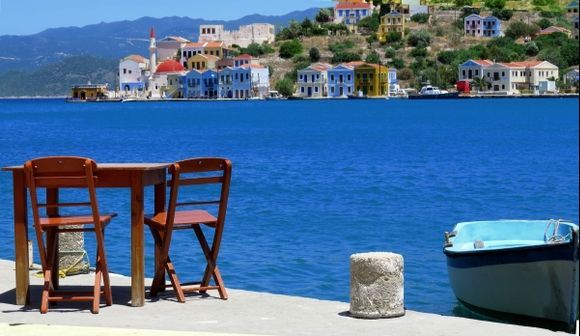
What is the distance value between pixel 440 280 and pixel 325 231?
7995 mm

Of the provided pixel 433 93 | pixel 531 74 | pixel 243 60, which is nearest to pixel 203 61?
pixel 243 60

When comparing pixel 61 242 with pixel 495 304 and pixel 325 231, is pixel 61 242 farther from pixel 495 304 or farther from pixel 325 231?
pixel 325 231

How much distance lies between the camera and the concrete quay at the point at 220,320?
802cm

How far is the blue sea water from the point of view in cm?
1744

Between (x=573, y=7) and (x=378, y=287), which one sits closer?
(x=573, y=7)

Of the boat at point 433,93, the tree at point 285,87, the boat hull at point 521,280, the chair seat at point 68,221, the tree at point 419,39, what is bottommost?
the boat at point 433,93

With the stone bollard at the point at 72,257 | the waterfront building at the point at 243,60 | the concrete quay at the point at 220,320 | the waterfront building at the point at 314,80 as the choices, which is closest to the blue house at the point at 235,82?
the waterfront building at the point at 243,60

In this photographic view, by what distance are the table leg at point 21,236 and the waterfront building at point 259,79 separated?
17645 centimetres

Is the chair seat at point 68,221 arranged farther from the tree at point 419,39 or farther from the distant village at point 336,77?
the tree at point 419,39

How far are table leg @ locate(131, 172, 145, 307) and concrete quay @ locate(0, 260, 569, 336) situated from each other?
212mm

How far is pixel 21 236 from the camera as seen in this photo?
895cm

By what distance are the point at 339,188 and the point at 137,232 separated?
2879 cm

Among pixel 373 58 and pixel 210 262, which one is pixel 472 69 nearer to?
pixel 373 58

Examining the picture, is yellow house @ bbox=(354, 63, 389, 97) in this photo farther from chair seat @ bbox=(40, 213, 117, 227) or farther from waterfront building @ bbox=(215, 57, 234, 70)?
chair seat @ bbox=(40, 213, 117, 227)
